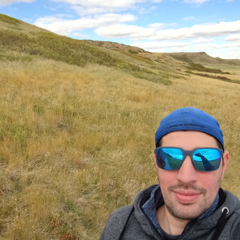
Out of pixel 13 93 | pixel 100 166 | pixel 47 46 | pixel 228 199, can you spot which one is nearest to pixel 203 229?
pixel 228 199

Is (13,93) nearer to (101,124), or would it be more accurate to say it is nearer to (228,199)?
(101,124)

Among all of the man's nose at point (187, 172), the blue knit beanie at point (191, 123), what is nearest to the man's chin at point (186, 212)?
the man's nose at point (187, 172)

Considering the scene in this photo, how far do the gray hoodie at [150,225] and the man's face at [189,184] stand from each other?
0.08 meters

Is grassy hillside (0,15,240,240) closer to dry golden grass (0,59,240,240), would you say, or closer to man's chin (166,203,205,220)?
dry golden grass (0,59,240,240)

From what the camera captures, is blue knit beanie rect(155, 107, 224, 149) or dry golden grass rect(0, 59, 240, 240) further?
dry golden grass rect(0, 59, 240, 240)

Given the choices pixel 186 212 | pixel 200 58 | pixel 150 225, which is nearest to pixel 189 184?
pixel 186 212

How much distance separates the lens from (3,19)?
27562 mm

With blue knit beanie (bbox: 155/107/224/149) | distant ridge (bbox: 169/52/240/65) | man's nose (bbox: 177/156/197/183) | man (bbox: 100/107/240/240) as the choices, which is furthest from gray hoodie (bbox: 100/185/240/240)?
distant ridge (bbox: 169/52/240/65)

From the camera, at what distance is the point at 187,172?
1.44 m

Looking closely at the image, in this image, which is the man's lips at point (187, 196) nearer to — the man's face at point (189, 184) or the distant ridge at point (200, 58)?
the man's face at point (189, 184)

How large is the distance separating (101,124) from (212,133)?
175 inches

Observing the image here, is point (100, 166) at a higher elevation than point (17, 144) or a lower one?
lower

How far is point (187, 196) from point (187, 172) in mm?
155

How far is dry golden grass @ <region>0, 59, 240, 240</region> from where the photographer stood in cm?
264
